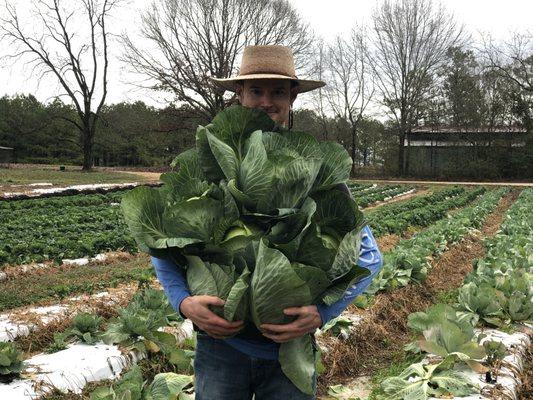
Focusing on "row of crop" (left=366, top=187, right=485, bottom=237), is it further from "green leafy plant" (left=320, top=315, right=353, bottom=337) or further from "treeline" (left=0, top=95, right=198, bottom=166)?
"treeline" (left=0, top=95, right=198, bottom=166)

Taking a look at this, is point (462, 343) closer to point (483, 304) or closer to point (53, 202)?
point (483, 304)

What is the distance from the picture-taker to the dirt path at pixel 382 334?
4.45 m

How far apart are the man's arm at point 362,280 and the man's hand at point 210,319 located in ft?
1.05

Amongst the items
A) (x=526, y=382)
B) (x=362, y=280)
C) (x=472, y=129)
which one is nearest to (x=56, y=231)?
(x=526, y=382)

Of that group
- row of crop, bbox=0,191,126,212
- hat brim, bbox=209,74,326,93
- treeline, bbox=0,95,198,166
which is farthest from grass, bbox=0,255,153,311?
treeline, bbox=0,95,198,166

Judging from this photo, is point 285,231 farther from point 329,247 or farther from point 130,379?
point 130,379

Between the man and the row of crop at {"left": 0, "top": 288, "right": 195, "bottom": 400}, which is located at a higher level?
the man

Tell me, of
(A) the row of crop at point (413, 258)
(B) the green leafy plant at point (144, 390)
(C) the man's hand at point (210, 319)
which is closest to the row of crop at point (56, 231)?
(A) the row of crop at point (413, 258)

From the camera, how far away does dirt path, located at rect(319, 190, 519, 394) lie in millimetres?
4445

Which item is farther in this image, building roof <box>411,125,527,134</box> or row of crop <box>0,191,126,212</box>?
Result: building roof <box>411,125,527,134</box>

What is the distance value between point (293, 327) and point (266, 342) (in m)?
0.20

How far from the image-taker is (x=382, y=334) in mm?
5223

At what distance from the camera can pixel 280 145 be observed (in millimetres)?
1917

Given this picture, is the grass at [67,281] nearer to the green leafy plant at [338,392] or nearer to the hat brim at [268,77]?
the green leafy plant at [338,392]
